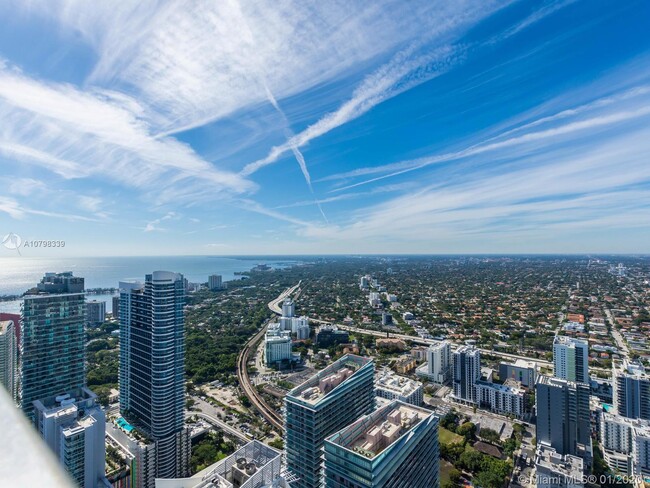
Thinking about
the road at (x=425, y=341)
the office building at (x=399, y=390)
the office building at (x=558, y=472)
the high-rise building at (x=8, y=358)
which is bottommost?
the road at (x=425, y=341)

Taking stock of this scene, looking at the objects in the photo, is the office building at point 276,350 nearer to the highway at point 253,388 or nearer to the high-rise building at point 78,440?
the highway at point 253,388

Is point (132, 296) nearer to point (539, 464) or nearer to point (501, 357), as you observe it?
point (539, 464)

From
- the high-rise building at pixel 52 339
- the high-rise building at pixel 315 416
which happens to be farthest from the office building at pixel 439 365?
the high-rise building at pixel 52 339

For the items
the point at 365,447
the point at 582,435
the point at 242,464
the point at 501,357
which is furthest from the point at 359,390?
the point at 501,357

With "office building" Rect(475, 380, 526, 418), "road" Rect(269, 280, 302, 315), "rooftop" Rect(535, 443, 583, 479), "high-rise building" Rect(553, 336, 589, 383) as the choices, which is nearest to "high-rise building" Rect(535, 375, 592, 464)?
"office building" Rect(475, 380, 526, 418)

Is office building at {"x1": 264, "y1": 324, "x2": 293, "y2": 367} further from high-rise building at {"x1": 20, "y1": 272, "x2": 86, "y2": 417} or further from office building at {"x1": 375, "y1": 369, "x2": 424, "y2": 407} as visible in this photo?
high-rise building at {"x1": 20, "y1": 272, "x2": 86, "y2": 417}

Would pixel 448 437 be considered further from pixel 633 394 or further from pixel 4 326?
Result: pixel 4 326
